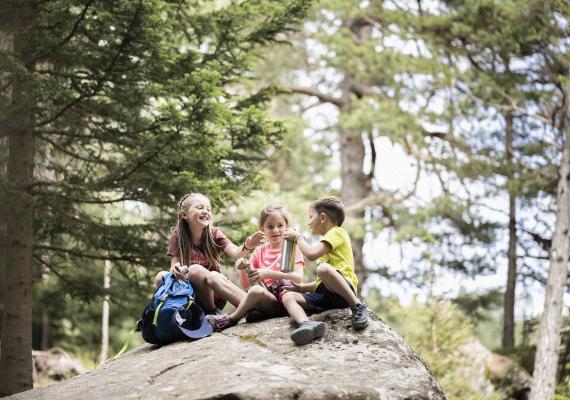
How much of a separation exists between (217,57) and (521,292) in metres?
11.3

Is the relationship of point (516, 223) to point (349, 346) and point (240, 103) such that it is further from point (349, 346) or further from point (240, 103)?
point (349, 346)

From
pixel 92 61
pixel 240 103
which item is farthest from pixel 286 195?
pixel 92 61

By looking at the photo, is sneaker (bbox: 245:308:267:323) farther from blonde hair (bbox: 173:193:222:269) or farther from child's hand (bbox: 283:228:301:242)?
child's hand (bbox: 283:228:301:242)

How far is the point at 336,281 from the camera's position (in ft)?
17.9

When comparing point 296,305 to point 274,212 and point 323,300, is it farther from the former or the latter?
point 274,212

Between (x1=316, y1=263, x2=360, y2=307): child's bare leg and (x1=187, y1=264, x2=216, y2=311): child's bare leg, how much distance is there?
1150 millimetres

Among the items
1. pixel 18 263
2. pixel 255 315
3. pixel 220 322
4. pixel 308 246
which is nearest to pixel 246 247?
pixel 255 315

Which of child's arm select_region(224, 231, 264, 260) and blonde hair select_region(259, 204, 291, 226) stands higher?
blonde hair select_region(259, 204, 291, 226)

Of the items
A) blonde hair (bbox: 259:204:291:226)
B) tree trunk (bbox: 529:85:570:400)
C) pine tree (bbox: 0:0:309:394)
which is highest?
pine tree (bbox: 0:0:309:394)

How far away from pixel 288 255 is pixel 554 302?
7.70m

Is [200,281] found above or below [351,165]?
below

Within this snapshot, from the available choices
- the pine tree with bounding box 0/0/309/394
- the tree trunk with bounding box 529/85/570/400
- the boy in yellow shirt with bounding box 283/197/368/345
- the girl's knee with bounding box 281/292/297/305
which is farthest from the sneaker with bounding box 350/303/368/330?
the tree trunk with bounding box 529/85/570/400

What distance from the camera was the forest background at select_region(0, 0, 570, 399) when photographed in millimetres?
8398

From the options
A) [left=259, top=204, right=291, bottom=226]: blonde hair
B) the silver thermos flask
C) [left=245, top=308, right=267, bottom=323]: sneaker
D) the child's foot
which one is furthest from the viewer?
[left=245, top=308, right=267, bottom=323]: sneaker
